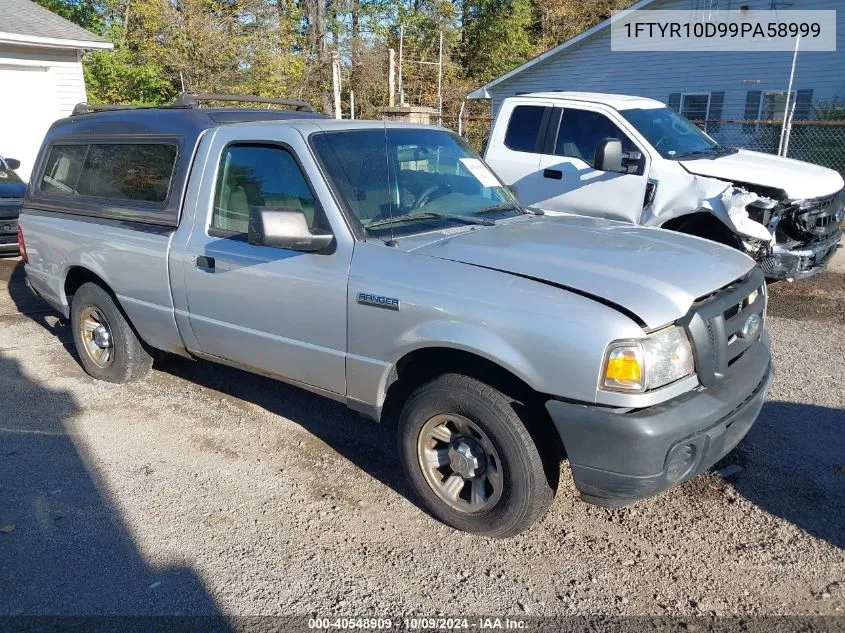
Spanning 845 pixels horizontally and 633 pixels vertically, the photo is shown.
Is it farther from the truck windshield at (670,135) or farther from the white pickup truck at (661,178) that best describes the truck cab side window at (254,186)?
the truck windshield at (670,135)

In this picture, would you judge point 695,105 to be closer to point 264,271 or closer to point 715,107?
point 715,107

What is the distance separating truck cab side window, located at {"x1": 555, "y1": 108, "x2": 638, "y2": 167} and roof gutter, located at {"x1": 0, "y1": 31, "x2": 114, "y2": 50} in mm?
11789

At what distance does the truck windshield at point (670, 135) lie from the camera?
707 centimetres

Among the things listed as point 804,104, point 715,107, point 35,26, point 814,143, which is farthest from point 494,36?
point 35,26

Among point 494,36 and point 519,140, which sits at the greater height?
point 494,36

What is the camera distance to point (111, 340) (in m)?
5.23

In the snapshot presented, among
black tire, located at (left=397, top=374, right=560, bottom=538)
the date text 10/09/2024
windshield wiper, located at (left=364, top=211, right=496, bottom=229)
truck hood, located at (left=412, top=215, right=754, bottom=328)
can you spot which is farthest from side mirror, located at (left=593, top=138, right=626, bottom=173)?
the date text 10/09/2024

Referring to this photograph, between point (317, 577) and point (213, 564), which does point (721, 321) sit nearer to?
point (317, 577)

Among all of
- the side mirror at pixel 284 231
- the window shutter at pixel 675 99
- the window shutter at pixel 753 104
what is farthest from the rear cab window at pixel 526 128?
the window shutter at pixel 675 99

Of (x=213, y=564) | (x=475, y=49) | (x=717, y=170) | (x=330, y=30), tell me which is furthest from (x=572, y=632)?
(x=475, y=49)

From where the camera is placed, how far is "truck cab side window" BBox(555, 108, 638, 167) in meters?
7.15

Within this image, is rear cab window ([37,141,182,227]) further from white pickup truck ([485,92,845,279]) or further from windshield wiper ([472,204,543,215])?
white pickup truck ([485,92,845,279])

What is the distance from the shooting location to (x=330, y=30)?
27031mm

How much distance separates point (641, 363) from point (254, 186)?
7.89 feet
